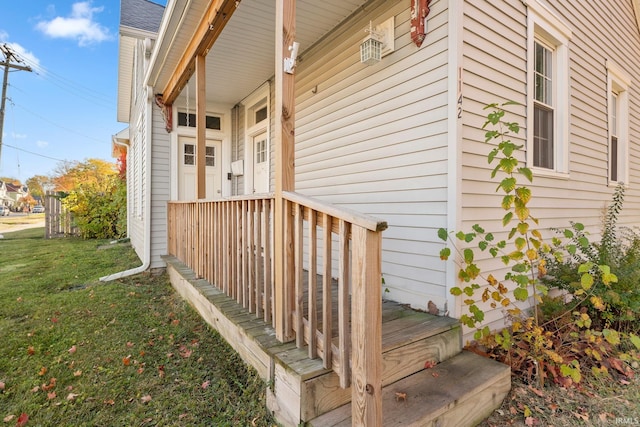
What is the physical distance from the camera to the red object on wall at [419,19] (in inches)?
102

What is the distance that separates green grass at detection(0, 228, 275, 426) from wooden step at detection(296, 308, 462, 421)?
0.44 m

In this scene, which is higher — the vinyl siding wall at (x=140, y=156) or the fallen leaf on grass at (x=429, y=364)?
the vinyl siding wall at (x=140, y=156)

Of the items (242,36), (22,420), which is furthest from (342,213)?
(242,36)

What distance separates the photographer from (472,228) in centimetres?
249

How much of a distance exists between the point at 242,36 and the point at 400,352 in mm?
3816

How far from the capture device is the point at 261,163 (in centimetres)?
578

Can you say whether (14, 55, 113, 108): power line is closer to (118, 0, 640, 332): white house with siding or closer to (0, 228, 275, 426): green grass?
(118, 0, 640, 332): white house with siding

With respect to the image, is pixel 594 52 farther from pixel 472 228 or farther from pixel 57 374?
pixel 57 374

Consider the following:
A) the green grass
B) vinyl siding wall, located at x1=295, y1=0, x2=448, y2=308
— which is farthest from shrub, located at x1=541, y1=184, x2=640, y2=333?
the green grass

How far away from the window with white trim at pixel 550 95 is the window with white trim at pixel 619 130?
75.4 inches

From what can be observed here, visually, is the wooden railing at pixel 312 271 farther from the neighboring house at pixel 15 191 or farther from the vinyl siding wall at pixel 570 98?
the neighboring house at pixel 15 191

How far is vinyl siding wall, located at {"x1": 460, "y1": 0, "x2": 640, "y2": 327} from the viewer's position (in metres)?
2.56

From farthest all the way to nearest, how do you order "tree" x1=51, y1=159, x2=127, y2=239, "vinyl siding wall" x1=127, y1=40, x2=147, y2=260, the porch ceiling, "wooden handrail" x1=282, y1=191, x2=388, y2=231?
1. "tree" x1=51, y1=159, x2=127, y2=239
2. "vinyl siding wall" x1=127, y1=40, x2=147, y2=260
3. the porch ceiling
4. "wooden handrail" x1=282, y1=191, x2=388, y2=231

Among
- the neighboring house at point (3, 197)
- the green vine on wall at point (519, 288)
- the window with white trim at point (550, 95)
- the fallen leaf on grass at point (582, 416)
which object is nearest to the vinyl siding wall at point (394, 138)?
the green vine on wall at point (519, 288)
